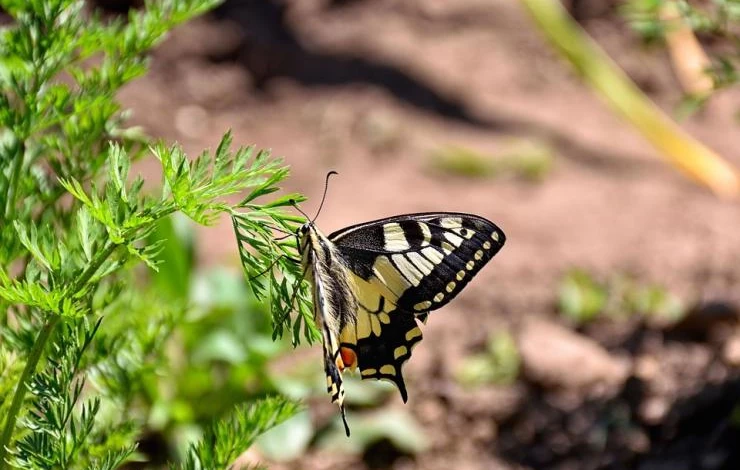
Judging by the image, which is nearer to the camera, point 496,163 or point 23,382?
point 23,382

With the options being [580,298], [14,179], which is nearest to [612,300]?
[580,298]

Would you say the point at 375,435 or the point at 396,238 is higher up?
the point at 396,238

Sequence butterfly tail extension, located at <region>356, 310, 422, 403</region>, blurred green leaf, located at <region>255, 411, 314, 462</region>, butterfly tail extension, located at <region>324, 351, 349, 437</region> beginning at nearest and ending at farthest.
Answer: butterfly tail extension, located at <region>324, 351, 349, 437</region> < butterfly tail extension, located at <region>356, 310, 422, 403</region> < blurred green leaf, located at <region>255, 411, 314, 462</region>

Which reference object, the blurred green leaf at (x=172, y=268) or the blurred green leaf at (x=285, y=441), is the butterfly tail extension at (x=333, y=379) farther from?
the blurred green leaf at (x=172, y=268)

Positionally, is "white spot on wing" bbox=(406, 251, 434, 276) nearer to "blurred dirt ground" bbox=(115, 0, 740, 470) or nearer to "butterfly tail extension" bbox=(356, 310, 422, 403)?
"butterfly tail extension" bbox=(356, 310, 422, 403)

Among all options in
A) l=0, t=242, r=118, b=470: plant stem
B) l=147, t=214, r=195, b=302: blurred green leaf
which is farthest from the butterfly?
l=147, t=214, r=195, b=302: blurred green leaf

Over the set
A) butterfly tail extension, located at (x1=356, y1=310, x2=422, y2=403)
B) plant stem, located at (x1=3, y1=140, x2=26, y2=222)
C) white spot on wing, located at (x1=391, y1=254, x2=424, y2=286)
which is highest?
plant stem, located at (x1=3, y1=140, x2=26, y2=222)

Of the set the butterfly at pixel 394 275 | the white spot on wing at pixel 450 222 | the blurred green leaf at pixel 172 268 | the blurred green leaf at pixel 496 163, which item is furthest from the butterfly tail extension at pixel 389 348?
the blurred green leaf at pixel 496 163

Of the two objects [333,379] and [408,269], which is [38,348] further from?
[408,269]
